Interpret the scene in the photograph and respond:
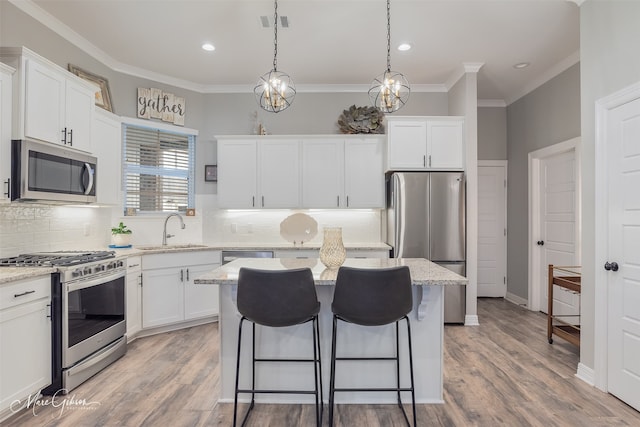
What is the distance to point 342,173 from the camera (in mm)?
4426

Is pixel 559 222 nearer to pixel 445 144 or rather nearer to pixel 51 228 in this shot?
pixel 445 144

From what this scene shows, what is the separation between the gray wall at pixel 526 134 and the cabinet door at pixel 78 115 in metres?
4.96

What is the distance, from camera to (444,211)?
13.2 ft

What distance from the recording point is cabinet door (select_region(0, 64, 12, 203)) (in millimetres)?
2365

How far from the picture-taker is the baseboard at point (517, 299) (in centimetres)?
476

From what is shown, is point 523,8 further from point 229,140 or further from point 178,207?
point 178,207

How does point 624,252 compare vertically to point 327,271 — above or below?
above

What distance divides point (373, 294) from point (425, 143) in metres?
2.76

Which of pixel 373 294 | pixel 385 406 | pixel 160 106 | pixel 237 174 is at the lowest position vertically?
pixel 385 406

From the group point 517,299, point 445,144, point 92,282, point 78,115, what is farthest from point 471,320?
point 78,115

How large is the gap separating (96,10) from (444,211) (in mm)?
3934

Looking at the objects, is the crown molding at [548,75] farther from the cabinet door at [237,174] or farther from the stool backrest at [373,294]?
the cabinet door at [237,174]

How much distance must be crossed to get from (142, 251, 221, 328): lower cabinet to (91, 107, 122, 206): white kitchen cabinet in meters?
0.76

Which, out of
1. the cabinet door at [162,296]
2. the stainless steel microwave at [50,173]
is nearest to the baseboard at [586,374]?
the cabinet door at [162,296]
